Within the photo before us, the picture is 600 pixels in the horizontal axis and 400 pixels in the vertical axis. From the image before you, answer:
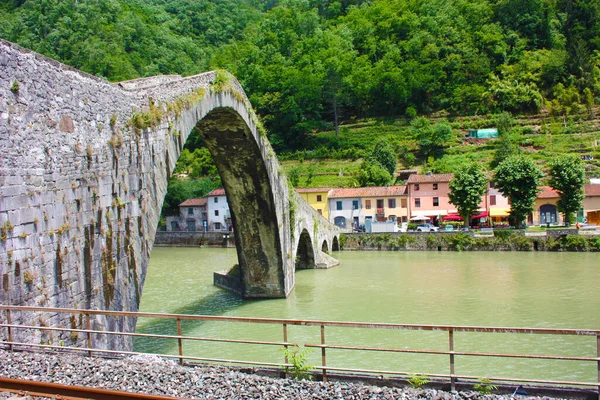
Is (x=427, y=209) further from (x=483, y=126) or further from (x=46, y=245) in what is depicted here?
(x=46, y=245)

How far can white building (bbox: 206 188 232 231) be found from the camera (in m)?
47.1

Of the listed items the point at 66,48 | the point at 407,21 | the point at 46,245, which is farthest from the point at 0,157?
the point at 407,21

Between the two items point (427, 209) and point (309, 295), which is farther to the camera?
point (427, 209)

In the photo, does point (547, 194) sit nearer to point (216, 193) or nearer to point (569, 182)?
point (569, 182)

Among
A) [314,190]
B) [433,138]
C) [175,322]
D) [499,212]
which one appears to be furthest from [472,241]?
[433,138]

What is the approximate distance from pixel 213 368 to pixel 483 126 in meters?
55.3

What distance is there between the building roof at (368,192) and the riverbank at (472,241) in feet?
21.0

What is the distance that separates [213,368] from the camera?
668 cm

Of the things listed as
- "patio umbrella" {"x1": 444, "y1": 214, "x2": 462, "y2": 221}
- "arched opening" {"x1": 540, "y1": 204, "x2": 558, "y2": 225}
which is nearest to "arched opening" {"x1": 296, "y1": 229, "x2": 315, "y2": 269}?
"patio umbrella" {"x1": 444, "y1": 214, "x2": 462, "y2": 221}

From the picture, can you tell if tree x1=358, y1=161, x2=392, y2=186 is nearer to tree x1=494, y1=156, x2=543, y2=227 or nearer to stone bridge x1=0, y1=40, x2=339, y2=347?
tree x1=494, y1=156, x2=543, y2=227

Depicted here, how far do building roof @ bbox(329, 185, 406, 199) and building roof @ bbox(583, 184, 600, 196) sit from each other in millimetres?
11624

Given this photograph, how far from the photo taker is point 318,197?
1738 inches

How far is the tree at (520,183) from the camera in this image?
34.8 m

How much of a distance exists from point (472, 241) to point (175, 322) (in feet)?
71.0
